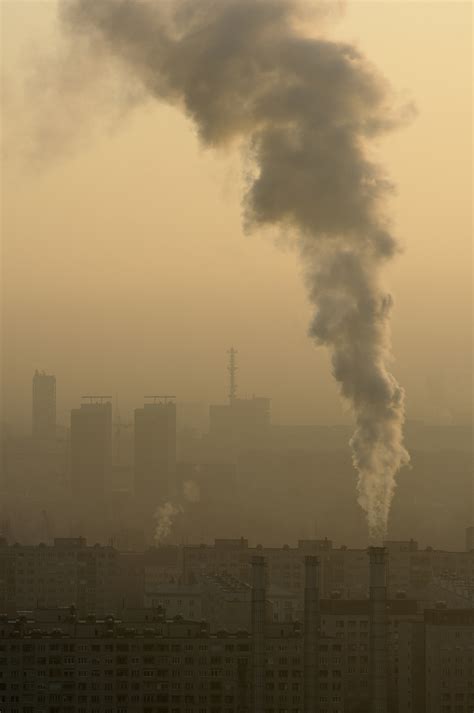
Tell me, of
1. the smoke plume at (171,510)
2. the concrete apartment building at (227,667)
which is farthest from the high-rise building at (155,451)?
the concrete apartment building at (227,667)

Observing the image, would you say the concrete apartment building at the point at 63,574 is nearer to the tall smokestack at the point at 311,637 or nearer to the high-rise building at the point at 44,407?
the tall smokestack at the point at 311,637

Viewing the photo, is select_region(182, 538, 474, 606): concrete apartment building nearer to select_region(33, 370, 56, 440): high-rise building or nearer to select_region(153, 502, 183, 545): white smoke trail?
select_region(153, 502, 183, 545): white smoke trail

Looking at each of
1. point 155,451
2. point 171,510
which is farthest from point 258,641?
point 155,451

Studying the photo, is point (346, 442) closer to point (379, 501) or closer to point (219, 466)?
point (219, 466)

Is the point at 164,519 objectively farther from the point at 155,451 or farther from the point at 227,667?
the point at 227,667

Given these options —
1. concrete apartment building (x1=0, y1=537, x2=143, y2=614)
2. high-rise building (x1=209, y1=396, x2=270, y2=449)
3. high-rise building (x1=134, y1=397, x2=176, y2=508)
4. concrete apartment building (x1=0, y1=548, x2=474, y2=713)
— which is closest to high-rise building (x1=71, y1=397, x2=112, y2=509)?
high-rise building (x1=134, y1=397, x2=176, y2=508)
